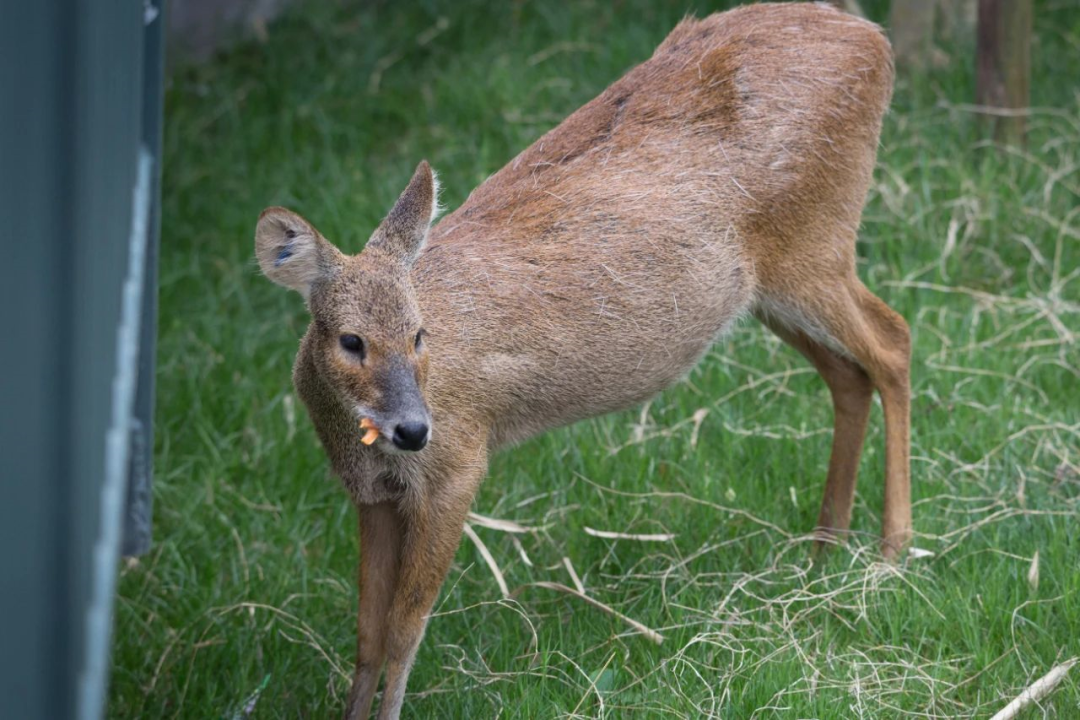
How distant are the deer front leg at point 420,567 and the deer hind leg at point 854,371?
3.99 feet

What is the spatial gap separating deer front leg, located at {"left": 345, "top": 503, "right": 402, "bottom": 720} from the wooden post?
365 centimetres

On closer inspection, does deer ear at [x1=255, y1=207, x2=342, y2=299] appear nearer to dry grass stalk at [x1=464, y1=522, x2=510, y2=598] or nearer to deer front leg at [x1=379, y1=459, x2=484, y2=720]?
deer front leg at [x1=379, y1=459, x2=484, y2=720]

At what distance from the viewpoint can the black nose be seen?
313cm

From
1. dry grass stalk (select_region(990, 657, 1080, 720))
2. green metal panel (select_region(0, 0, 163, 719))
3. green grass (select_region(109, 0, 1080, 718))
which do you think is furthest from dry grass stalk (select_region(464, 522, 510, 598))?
green metal panel (select_region(0, 0, 163, 719))

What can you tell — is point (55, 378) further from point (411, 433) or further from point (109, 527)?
point (411, 433)

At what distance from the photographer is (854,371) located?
4539 mm

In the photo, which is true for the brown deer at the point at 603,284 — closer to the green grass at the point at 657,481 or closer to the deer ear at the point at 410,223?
the deer ear at the point at 410,223

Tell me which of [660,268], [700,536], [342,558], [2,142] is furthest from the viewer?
[342,558]

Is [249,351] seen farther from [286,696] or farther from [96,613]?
[96,613]

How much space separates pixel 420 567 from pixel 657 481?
52.5 inches

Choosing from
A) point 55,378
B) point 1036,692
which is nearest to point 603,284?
point 1036,692

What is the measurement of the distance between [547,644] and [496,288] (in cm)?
102

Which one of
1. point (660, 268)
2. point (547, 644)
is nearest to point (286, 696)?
point (547, 644)

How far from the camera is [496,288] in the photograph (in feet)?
12.5
